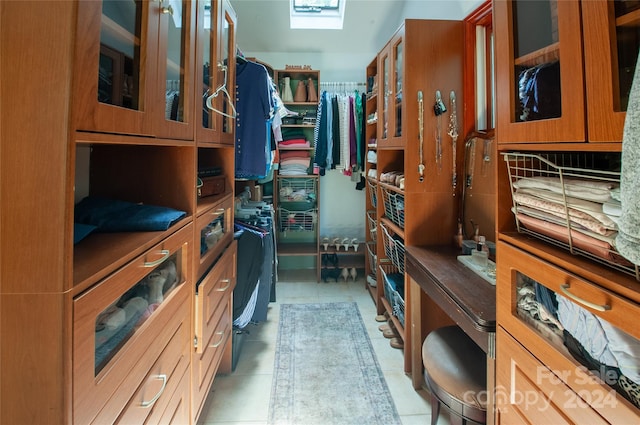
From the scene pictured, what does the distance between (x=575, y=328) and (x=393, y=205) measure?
1.58 metres

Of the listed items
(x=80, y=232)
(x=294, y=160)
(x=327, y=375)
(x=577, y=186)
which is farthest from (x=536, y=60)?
(x=294, y=160)

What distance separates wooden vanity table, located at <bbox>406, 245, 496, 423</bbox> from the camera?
1.06 m

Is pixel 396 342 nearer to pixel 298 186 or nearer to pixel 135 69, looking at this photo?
pixel 298 186

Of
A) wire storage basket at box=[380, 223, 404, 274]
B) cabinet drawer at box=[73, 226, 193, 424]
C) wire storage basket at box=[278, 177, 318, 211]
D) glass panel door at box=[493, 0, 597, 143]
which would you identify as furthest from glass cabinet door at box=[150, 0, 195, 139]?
wire storage basket at box=[278, 177, 318, 211]

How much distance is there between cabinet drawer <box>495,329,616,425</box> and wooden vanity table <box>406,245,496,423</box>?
80mm

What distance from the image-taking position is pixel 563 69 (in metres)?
0.69

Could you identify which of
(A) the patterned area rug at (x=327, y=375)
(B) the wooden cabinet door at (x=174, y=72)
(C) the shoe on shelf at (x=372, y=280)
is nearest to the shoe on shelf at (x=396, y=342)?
(A) the patterned area rug at (x=327, y=375)

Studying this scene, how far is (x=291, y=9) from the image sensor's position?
330 cm

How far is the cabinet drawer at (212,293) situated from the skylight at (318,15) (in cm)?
270

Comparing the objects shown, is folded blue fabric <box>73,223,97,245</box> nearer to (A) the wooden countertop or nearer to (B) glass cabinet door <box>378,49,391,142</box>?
(A) the wooden countertop

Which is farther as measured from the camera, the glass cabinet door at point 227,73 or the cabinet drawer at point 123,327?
the glass cabinet door at point 227,73

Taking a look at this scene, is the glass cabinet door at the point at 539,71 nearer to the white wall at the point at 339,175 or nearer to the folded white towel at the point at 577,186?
the folded white towel at the point at 577,186

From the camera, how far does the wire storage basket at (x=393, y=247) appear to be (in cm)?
213

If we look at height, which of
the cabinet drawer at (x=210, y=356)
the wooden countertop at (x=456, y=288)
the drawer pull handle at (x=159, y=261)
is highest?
the drawer pull handle at (x=159, y=261)
